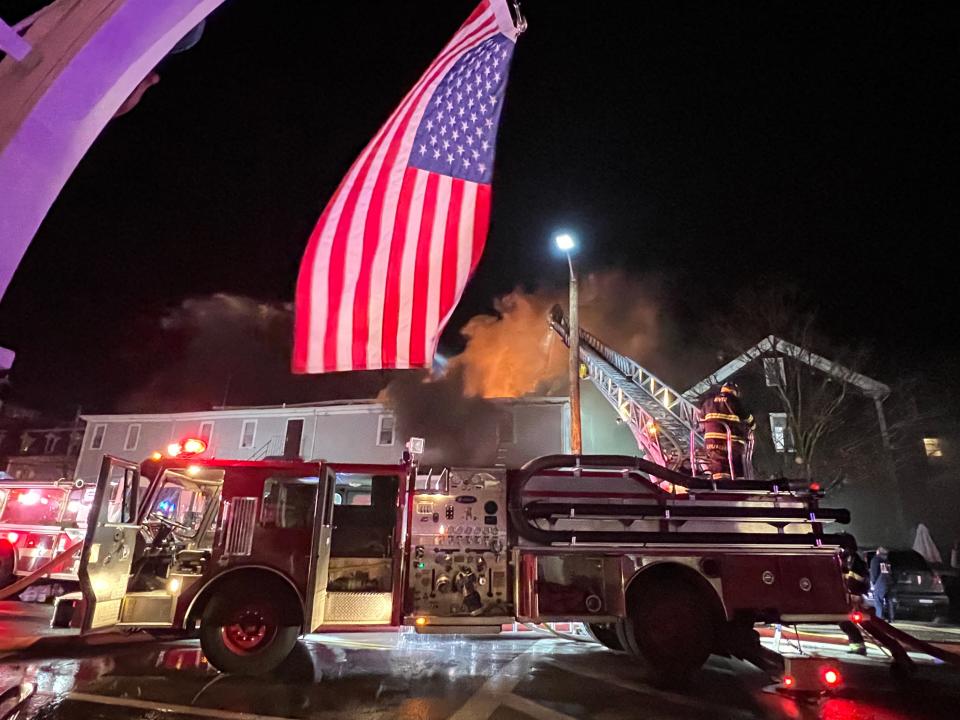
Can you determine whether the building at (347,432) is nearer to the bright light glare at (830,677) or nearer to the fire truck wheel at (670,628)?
the fire truck wheel at (670,628)

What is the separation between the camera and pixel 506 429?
24.5m

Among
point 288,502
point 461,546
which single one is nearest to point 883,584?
point 461,546

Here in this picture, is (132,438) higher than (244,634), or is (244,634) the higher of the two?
(132,438)

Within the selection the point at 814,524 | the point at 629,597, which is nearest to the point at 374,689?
the point at 629,597

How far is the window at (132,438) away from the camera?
28.8m

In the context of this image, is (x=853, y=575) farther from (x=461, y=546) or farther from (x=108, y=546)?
(x=108, y=546)

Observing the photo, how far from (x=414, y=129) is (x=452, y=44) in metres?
0.82

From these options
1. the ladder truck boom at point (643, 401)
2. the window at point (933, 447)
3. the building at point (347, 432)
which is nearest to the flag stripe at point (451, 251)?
the ladder truck boom at point (643, 401)

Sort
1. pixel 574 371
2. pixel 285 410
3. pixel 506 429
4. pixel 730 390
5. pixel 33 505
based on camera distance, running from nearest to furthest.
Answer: pixel 730 390 < pixel 33 505 < pixel 574 371 < pixel 506 429 < pixel 285 410

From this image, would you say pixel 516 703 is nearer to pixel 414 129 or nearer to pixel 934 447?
pixel 414 129

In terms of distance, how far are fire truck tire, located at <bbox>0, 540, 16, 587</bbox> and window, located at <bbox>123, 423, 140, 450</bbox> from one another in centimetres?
2000

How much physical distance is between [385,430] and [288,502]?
1943 cm

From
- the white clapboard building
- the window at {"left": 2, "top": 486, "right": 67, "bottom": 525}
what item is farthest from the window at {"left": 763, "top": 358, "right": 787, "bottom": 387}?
the window at {"left": 2, "top": 486, "right": 67, "bottom": 525}

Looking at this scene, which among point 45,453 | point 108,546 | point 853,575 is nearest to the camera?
point 108,546
